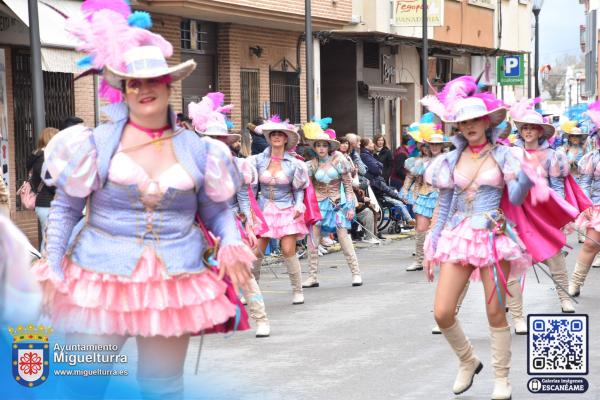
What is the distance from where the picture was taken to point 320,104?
32.1 m

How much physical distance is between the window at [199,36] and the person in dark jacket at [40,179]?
1149 centimetres

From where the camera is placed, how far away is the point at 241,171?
37.4ft

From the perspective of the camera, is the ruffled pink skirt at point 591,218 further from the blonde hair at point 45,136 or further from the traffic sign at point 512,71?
the traffic sign at point 512,71

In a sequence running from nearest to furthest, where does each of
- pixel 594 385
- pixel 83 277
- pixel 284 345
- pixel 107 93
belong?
pixel 83 277, pixel 107 93, pixel 594 385, pixel 284 345

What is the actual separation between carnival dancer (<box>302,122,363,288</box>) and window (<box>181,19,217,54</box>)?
370 inches

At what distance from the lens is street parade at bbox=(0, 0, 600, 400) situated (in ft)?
18.4

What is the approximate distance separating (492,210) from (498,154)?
14.0 inches

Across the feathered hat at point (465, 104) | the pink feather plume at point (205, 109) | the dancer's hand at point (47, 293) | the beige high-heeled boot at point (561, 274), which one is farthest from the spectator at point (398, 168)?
the dancer's hand at point (47, 293)

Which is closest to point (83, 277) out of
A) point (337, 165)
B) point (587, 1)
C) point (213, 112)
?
point (213, 112)

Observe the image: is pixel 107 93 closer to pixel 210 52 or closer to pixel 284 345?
pixel 284 345

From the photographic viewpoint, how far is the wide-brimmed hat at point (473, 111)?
26.5 feet

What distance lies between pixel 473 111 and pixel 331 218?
24.9 feet

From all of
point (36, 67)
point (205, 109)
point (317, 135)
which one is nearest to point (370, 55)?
point (317, 135)

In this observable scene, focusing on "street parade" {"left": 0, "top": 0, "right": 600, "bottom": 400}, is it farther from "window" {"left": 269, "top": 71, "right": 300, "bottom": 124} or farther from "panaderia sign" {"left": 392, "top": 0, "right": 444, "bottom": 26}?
"panaderia sign" {"left": 392, "top": 0, "right": 444, "bottom": 26}
